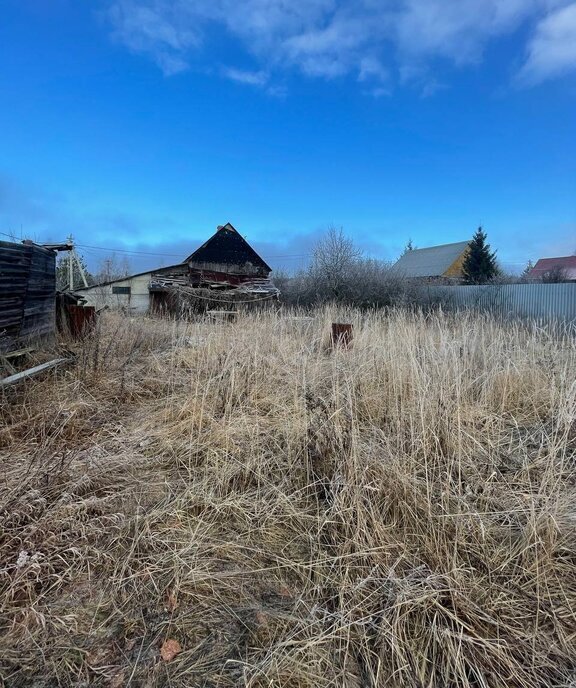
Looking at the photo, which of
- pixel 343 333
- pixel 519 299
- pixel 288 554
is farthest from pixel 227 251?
pixel 288 554

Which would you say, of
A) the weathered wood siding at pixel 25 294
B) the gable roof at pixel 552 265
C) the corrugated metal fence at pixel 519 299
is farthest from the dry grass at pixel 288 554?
the gable roof at pixel 552 265

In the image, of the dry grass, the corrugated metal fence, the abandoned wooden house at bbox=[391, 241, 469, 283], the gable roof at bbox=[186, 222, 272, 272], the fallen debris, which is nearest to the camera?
the dry grass

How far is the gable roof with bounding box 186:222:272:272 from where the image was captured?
905 inches

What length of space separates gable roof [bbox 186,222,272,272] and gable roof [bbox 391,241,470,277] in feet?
54.6

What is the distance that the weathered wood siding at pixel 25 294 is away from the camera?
4160mm

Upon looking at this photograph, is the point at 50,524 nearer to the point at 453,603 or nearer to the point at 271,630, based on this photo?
the point at 271,630

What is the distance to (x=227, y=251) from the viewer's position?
2375 cm

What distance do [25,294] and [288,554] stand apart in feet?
15.4

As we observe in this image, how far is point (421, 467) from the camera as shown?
2189 mm

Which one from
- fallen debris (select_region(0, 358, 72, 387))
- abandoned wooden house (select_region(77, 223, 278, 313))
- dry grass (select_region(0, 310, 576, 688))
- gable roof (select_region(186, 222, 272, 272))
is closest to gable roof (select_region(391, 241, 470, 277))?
gable roof (select_region(186, 222, 272, 272))

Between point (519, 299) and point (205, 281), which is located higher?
point (205, 281)

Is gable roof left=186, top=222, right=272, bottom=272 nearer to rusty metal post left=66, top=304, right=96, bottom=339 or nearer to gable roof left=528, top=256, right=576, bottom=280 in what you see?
rusty metal post left=66, top=304, right=96, bottom=339

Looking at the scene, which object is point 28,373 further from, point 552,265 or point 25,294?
point 552,265

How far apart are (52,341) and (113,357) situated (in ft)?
3.92
